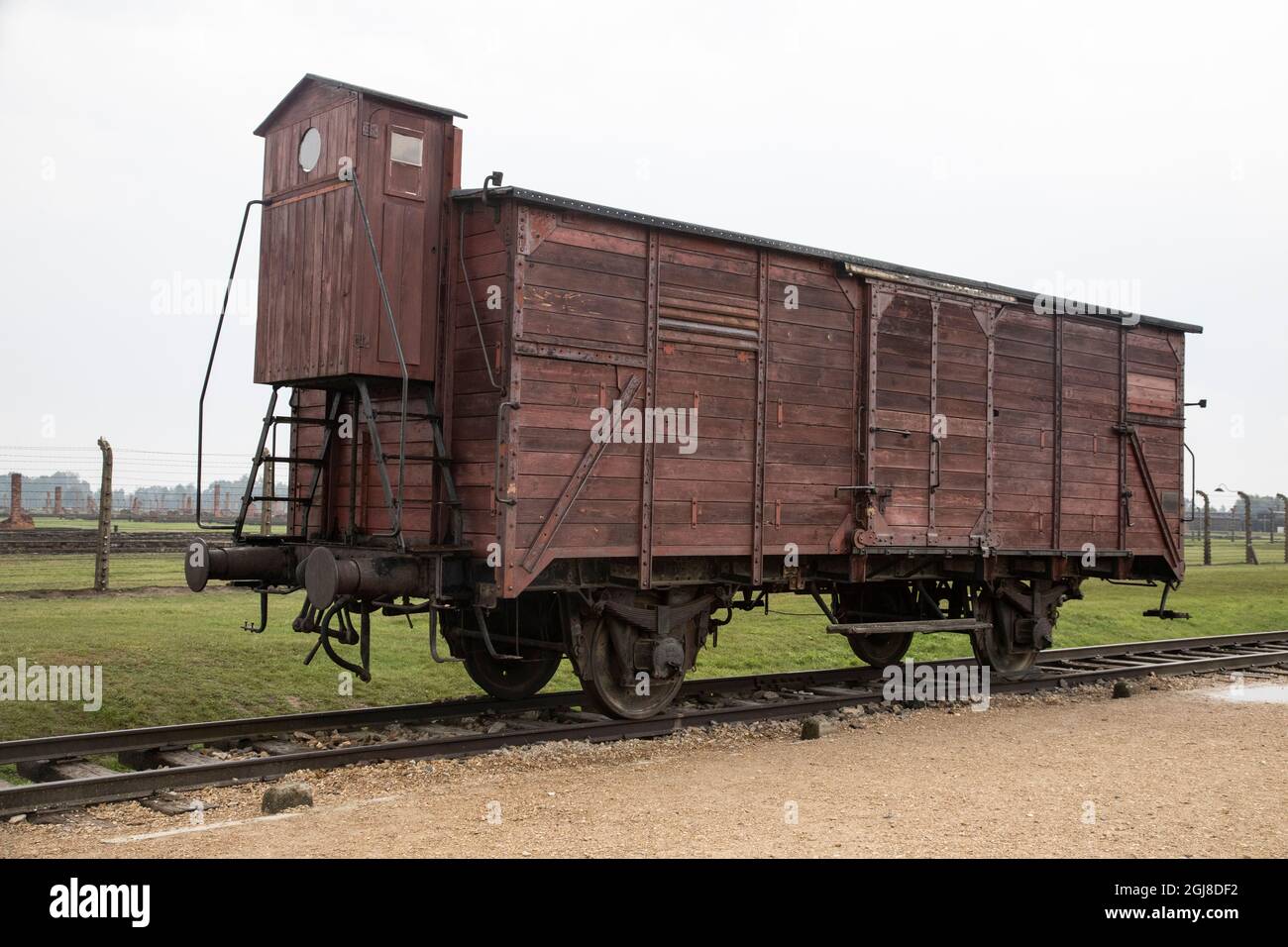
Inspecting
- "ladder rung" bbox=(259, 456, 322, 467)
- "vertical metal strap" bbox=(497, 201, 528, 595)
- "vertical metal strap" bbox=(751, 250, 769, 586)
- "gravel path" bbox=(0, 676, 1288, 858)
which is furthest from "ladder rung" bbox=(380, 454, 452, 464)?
"vertical metal strap" bbox=(751, 250, 769, 586)

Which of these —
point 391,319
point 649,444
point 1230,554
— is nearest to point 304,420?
point 391,319

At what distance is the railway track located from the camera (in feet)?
23.3

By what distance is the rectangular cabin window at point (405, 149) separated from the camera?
885cm

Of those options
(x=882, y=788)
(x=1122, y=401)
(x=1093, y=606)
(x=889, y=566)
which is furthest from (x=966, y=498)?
(x=1093, y=606)

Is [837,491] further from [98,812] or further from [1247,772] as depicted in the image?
[98,812]

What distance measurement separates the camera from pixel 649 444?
9258 millimetres

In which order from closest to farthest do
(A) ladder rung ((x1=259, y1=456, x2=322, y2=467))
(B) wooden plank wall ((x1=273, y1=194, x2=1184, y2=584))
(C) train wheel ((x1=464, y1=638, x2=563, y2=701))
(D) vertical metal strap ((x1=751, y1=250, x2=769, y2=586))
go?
(B) wooden plank wall ((x1=273, y1=194, x2=1184, y2=584))
(A) ladder rung ((x1=259, y1=456, x2=322, y2=467))
(D) vertical metal strap ((x1=751, y1=250, x2=769, y2=586))
(C) train wheel ((x1=464, y1=638, x2=563, y2=701))

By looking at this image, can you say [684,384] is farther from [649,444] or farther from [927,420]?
[927,420]

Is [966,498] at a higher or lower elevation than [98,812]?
higher

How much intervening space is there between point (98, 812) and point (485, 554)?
3090mm

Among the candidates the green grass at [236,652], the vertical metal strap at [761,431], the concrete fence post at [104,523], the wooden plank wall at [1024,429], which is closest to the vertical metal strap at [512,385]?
the vertical metal strap at [761,431]

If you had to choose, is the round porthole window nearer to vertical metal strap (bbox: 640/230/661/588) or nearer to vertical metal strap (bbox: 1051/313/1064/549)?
vertical metal strap (bbox: 640/230/661/588)

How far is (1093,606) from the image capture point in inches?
821

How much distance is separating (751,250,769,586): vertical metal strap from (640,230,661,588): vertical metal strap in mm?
1101
